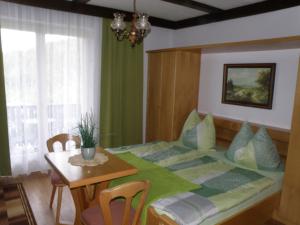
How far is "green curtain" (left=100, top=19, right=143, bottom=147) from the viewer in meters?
3.88

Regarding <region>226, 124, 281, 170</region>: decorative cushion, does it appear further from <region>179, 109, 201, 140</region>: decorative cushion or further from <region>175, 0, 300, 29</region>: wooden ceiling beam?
<region>175, 0, 300, 29</region>: wooden ceiling beam

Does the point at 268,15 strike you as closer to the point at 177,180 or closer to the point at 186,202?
the point at 177,180

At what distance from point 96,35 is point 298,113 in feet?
9.70

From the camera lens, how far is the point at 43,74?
3.49 meters

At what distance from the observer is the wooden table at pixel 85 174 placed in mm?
1865

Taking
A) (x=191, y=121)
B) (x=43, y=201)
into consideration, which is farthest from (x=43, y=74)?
(x=191, y=121)

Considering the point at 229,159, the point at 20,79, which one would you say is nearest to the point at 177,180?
the point at 229,159

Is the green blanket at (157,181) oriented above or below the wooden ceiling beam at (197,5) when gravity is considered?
below

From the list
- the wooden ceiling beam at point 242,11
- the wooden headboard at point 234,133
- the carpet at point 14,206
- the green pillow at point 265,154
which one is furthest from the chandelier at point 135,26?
the carpet at point 14,206

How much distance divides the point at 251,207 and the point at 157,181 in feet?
2.88

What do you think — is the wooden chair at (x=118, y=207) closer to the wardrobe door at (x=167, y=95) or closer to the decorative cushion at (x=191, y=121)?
the decorative cushion at (x=191, y=121)

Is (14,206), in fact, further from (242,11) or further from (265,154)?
(242,11)

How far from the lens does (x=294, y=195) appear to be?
2.38 metres

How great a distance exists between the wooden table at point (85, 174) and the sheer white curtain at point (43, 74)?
1.38 metres
